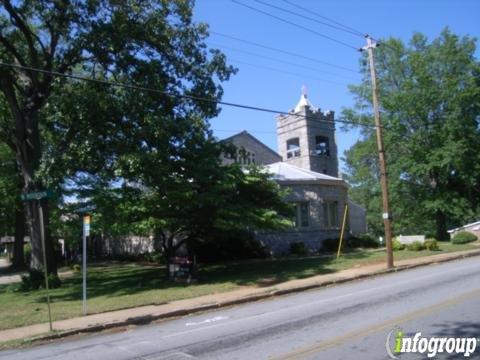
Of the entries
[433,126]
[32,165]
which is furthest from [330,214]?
[32,165]

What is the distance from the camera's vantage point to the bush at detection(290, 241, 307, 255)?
29953 millimetres

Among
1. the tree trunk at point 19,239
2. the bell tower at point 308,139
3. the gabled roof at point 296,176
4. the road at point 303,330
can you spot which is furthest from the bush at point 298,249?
the tree trunk at point 19,239

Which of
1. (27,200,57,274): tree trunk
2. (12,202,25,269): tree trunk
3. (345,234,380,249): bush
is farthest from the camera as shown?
(12,202,25,269): tree trunk

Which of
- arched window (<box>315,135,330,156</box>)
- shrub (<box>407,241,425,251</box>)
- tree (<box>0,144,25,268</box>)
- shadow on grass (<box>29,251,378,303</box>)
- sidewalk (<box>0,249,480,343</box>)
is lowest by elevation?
sidewalk (<box>0,249,480,343</box>)

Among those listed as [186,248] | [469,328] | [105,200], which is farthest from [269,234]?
[469,328]

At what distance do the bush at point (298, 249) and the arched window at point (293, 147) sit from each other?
1527cm

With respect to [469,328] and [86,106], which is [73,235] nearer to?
[86,106]

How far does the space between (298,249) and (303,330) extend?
2077 centimetres

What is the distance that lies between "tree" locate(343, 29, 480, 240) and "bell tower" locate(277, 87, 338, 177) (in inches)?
172

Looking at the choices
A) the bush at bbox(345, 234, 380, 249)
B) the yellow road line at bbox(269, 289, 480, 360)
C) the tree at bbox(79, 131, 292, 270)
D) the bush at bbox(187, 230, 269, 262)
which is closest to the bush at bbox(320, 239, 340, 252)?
the bush at bbox(345, 234, 380, 249)

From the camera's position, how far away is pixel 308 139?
43.1 meters

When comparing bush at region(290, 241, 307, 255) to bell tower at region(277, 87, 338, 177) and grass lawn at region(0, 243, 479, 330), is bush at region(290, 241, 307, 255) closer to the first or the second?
grass lawn at region(0, 243, 479, 330)

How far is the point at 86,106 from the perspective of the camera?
18.8 meters

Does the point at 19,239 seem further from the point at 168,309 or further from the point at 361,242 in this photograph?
the point at 168,309
